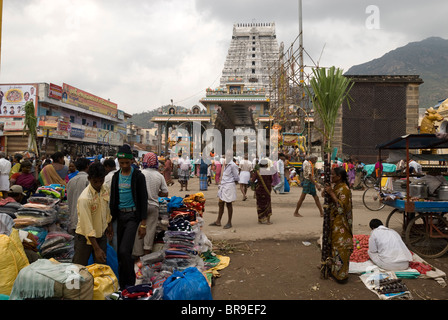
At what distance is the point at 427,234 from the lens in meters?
5.23

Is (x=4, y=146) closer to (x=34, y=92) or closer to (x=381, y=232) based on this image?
(x=34, y=92)

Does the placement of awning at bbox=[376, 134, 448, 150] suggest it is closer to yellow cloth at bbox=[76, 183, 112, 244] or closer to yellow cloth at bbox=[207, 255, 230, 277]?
yellow cloth at bbox=[207, 255, 230, 277]

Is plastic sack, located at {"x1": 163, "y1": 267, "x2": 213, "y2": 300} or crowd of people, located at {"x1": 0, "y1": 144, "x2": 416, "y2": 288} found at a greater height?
crowd of people, located at {"x1": 0, "y1": 144, "x2": 416, "y2": 288}

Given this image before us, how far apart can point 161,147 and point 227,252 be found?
35.4 m

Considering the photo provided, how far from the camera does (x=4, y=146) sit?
82.9ft

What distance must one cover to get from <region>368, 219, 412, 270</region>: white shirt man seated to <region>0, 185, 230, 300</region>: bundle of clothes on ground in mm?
2241

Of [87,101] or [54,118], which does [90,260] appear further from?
[87,101]

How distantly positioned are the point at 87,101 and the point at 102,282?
36.4 metres

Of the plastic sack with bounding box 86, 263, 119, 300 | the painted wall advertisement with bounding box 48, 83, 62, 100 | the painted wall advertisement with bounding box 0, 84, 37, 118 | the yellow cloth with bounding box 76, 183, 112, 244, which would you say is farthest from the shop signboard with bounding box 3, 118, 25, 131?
the plastic sack with bounding box 86, 263, 119, 300

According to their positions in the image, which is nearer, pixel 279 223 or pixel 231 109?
pixel 279 223

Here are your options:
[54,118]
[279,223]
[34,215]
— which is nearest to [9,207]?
[34,215]

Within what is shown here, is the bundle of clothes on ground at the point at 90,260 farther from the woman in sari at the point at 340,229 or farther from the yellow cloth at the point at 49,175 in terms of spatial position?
the woman in sari at the point at 340,229

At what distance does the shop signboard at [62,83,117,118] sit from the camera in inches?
1225

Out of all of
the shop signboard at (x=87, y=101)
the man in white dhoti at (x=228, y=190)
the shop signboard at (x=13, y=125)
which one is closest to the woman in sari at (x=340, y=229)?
the man in white dhoti at (x=228, y=190)
